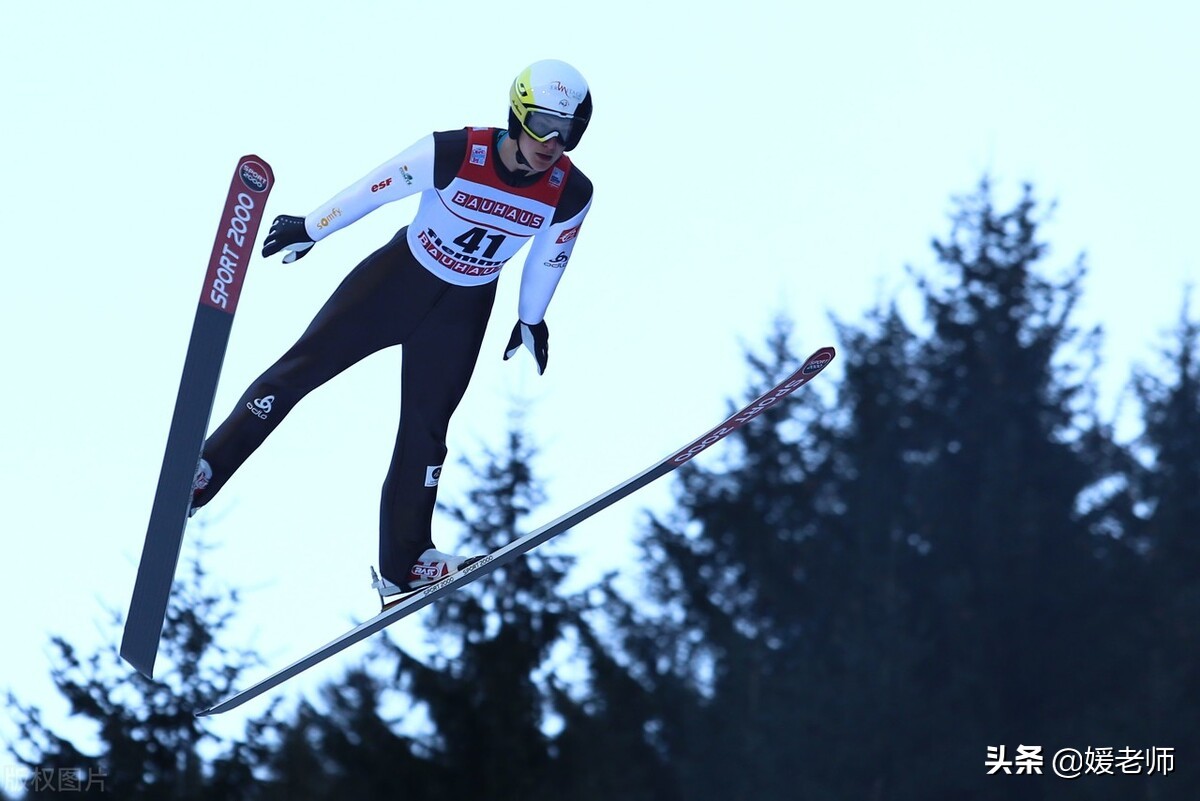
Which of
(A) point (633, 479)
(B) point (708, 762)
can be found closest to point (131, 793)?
(B) point (708, 762)

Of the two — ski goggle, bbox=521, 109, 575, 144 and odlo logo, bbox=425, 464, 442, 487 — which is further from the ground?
ski goggle, bbox=521, 109, 575, 144

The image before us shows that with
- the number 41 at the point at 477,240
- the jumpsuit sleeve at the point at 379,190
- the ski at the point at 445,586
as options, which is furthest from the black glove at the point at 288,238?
the ski at the point at 445,586

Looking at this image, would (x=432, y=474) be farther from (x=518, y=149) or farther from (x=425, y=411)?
(x=518, y=149)

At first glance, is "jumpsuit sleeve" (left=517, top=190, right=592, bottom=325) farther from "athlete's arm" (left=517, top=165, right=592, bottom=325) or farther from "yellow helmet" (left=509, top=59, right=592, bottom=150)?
"yellow helmet" (left=509, top=59, right=592, bottom=150)

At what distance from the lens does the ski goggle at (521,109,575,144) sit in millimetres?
6559

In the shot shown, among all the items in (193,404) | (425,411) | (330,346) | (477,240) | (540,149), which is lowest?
(193,404)

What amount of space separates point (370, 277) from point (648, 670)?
2031 cm

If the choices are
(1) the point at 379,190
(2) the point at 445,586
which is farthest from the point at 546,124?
(2) the point at 445,586

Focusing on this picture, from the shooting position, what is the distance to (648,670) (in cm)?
2675

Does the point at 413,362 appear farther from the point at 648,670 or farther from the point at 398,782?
the point at 648,670

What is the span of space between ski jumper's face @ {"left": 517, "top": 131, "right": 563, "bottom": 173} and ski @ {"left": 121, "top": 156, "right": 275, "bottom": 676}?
3.16ft

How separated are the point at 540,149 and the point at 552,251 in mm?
539

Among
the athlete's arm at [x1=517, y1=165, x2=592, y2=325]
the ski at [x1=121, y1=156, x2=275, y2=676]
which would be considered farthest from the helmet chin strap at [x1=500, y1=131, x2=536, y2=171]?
the ski at [x1=121, y1=156, x2=275, y2=676]

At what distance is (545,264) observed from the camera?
23.3 ft
